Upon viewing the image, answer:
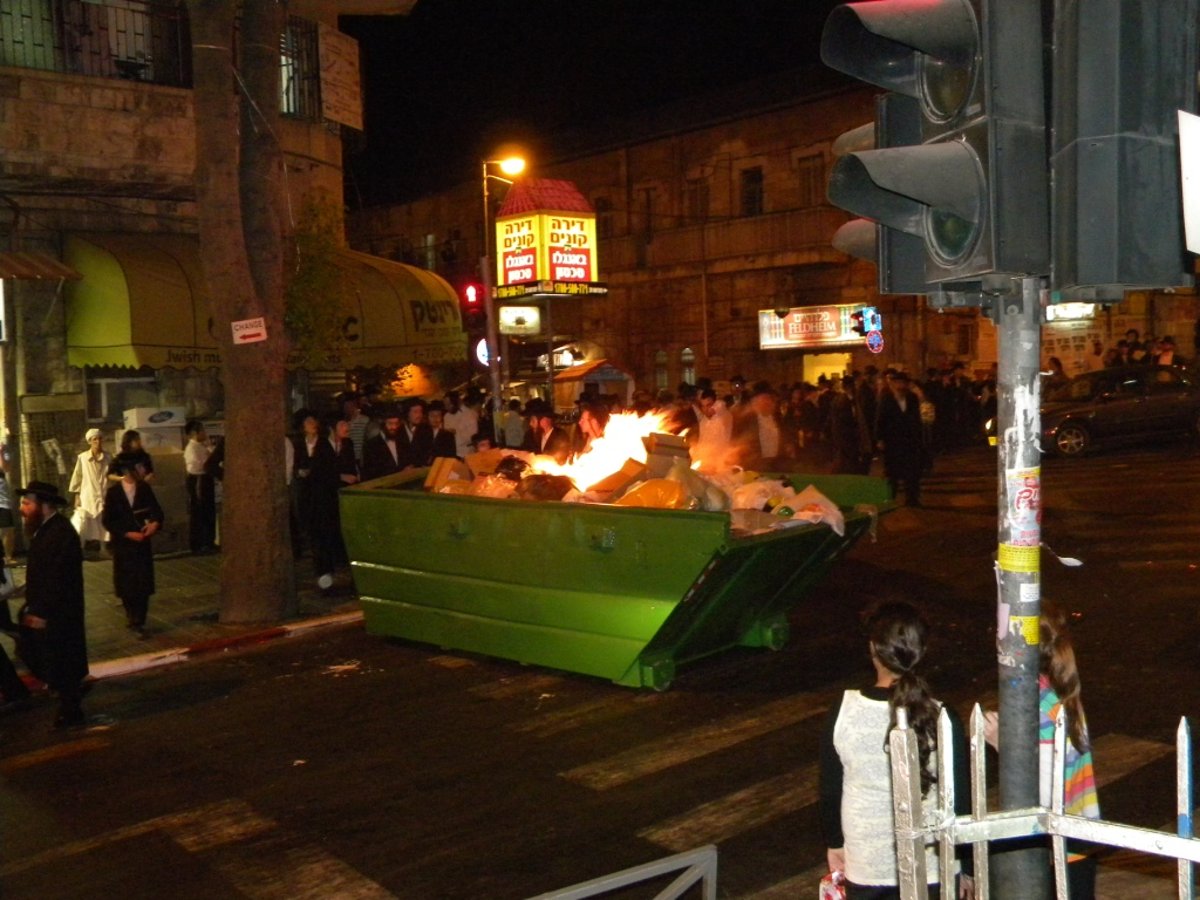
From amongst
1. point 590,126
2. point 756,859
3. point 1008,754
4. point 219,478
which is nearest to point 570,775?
point 756,859

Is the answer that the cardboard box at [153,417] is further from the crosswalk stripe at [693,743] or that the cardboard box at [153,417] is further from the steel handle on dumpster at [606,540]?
the crosswalk stripe at [693,743]

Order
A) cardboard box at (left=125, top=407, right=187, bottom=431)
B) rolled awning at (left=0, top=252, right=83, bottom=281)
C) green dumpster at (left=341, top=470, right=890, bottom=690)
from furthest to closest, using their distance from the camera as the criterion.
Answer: cardboard box at (left=125, top=407, right=187, bottom=431) → rolled awning at (left=0, top=252, right=83, bottom=281) → green dumpster at (left=341, top=470, right=890, bottom=690)

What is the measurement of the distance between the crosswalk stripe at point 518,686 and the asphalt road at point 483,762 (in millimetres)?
29

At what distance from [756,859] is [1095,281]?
3.29m

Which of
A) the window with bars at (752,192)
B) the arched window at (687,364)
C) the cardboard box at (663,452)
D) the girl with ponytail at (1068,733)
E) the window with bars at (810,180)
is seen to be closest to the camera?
the girl with ponytail at (1068,733)

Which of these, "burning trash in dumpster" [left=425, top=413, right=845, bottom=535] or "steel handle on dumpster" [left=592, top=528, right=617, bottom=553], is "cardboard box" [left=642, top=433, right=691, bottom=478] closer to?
"burning trash in dumpster" [left=425, top=413, right=845, bottom=535]

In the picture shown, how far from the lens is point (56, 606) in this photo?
28.0 feet

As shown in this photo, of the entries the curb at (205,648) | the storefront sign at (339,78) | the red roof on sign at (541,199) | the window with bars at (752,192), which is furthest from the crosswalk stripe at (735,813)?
the window with bars at (752,192)

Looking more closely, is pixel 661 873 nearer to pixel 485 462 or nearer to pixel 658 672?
pixel 658 672

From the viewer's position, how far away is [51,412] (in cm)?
1512

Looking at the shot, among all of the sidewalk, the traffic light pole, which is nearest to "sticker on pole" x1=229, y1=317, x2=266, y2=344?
the sidewalk

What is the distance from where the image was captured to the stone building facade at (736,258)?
110ft

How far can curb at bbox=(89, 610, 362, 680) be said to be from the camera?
1013 centimetres

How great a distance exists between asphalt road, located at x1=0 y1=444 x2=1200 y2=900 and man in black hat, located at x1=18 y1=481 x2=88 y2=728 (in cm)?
35
